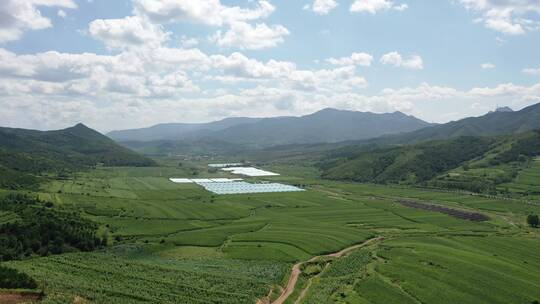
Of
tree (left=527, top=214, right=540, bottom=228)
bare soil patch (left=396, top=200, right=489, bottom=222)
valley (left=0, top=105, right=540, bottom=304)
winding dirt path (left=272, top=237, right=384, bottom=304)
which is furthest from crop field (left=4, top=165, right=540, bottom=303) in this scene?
tree (left=527, top=214, right=540, bottom=228)

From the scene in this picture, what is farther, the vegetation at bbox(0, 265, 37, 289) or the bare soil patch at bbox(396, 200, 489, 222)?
the bare soil patch at bbox(396, 200, 489, 222)

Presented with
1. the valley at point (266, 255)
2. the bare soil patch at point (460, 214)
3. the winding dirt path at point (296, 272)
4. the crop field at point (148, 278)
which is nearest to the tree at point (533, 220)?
the valley at point (266, 255)

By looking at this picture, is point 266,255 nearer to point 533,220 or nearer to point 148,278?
point 148,278

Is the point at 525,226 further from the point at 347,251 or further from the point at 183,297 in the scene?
the point at 183,297

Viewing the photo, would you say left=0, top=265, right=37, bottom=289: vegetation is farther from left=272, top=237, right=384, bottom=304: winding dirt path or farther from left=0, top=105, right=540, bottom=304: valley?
left=272, top=237, right=384, bottom=304: winding dirt path

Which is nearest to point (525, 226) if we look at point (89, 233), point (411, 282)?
point (411, 282)

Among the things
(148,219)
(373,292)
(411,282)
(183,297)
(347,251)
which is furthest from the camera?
(148,219)

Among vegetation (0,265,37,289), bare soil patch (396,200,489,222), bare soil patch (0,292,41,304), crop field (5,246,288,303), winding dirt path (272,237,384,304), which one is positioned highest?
vegetation (0,265,37,289)
